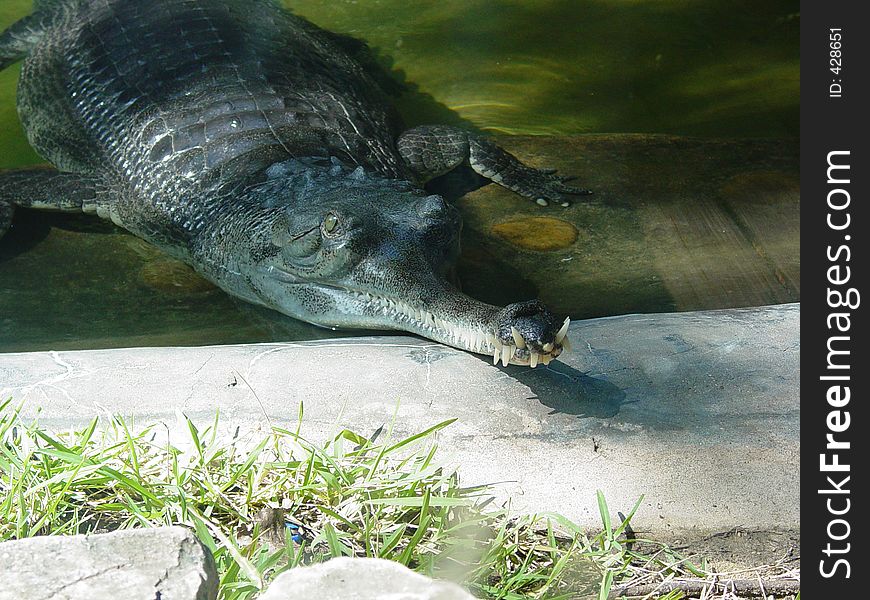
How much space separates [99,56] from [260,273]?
1949mm

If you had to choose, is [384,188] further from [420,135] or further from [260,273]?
[420,135]

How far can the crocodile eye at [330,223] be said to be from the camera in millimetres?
3354

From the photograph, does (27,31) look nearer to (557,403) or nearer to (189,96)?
(189,96)

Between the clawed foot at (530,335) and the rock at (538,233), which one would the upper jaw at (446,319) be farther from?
the rock at (538,233)

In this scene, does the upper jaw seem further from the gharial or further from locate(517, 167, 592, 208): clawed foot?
locate(517, 167, 592, 208): clawed foot

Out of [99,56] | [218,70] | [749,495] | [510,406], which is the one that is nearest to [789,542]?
[749,495]

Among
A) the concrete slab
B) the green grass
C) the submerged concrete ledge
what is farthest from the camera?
the concrete slab

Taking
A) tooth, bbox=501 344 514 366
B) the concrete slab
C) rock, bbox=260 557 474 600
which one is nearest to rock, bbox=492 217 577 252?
the concrete slab

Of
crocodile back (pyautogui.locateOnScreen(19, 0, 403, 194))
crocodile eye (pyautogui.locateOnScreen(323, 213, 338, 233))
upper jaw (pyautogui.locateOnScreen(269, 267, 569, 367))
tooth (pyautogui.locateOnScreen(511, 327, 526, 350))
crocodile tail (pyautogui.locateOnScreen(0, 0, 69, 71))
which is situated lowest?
upper jaw (pyautogui.locateOnScreen(269, 267, 569, 367))

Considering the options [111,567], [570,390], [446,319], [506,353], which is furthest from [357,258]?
[111,567]

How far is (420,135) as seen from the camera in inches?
196

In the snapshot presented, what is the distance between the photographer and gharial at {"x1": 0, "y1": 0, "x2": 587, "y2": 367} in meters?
3.33

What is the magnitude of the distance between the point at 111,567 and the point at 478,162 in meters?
3.49

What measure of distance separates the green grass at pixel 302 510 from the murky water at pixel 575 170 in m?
1.32
